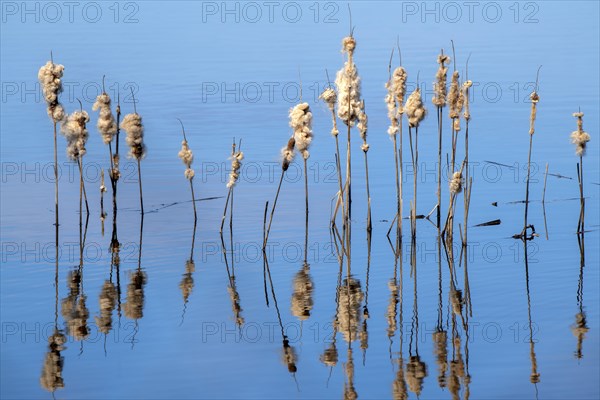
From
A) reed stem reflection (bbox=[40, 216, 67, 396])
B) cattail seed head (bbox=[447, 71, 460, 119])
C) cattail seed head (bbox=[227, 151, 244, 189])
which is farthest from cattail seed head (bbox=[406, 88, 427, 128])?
reed stem reflection (bbox=[40, 216, 67, 396])

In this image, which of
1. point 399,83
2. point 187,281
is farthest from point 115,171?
point 399,83

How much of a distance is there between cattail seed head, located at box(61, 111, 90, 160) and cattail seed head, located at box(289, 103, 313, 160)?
7.14 feet

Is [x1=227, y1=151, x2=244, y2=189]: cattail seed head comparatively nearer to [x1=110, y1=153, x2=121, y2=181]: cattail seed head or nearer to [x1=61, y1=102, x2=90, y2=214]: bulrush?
[x1=110, y1=153, x2=121, y2=181]: cattail seed head

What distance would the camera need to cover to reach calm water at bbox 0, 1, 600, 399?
776cm

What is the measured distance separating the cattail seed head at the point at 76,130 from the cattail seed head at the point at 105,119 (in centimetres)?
15

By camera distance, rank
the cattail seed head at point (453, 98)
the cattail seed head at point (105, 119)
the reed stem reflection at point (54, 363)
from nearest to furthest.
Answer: the reed stem reflection at point (54, 363)
the cattail seed head at point (453, 98)
the cattail seed head at point (105, 119)

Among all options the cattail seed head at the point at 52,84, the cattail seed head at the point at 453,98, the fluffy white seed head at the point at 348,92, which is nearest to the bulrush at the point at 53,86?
the cattail seed head at the point at 52,84

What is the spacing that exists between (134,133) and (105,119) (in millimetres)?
333

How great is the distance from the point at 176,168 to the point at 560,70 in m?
9.39

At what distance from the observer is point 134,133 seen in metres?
12.1

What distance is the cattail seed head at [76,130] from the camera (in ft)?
39.8

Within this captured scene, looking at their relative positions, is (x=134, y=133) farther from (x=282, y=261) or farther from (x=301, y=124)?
(x=282, y=261)

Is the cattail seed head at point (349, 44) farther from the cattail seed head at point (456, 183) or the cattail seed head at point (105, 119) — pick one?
the cattail seed head at point (105, 119)

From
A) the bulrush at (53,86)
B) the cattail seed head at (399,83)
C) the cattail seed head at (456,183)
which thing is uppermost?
the bulrush at (53,86)
